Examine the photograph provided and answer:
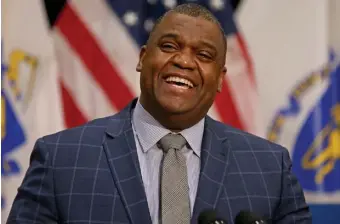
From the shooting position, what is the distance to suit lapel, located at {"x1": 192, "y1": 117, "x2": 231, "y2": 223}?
110 centimetres

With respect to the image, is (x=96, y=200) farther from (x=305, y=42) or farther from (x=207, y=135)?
(x=305, y=42)

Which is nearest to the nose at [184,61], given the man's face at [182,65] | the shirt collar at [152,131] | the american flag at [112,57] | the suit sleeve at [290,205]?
the man's face at [182,65]

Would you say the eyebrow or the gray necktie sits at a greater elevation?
the eyebrow

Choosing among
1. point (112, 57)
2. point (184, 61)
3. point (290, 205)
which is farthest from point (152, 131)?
point (112, 57)

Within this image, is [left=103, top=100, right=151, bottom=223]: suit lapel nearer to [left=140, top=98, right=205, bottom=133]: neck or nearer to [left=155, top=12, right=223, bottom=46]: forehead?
[left=140, top=98, right=205, bottom=133]: neck

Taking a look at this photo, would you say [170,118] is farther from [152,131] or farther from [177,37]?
[177,37]

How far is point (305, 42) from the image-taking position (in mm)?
2057

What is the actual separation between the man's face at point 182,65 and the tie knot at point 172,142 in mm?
50

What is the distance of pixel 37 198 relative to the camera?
3.47 ft

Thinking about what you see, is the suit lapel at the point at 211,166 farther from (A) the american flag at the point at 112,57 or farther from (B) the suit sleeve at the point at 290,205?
(A) the american flag at the point at 112,57

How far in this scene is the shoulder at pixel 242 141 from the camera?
1227 millimetres

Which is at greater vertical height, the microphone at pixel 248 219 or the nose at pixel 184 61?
the nose at pixel 184 61

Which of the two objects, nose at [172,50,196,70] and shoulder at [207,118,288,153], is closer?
nose at [172,50,196,70]

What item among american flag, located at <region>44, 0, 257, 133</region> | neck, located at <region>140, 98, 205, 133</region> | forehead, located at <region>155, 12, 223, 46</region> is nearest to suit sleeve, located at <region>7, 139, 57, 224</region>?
neck, located at <region>140, 98, 205, 133</region>
